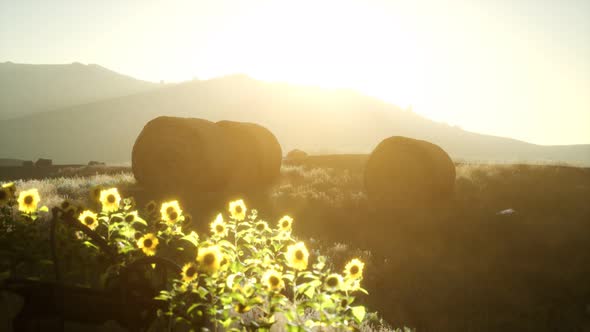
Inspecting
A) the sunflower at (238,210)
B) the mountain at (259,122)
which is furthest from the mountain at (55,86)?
the sunflower at (238,210)

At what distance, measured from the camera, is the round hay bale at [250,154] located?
13156 millimetres

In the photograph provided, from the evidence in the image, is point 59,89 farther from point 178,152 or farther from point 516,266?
point 516,266

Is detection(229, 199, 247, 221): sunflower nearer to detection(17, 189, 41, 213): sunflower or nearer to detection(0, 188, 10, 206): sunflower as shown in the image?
detection(17, 189, 41, 213): sunflower

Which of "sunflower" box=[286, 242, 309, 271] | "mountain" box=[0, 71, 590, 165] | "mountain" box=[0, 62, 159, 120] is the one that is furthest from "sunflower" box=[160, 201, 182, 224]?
"mountain" box=[0, 62, 159, 120]

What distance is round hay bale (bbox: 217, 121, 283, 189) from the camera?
1316 centimetres

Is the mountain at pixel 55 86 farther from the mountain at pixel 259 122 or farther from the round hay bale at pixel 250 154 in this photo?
the round hay bale at pixel 250 154

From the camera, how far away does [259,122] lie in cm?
8225

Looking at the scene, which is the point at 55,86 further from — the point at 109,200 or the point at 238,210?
the point at 238,210

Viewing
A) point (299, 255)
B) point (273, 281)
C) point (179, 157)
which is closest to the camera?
point (273, 281)

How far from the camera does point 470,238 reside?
31.3 feet

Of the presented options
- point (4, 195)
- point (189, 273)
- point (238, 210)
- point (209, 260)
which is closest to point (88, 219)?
point (4, 195)

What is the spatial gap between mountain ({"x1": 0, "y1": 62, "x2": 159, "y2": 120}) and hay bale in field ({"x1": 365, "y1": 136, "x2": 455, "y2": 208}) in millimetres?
104692

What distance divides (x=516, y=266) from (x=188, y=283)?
7718 mm

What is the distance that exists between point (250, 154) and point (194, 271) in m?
11.3
